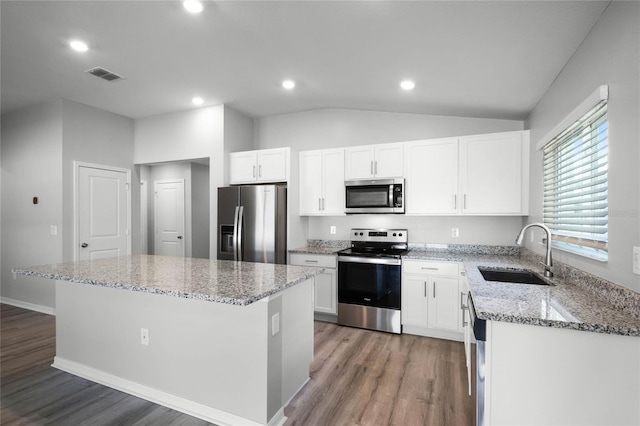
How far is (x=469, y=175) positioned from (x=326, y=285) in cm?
203

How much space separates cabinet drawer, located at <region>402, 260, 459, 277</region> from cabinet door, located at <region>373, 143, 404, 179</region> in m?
1.04

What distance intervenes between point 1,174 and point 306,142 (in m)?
4.51

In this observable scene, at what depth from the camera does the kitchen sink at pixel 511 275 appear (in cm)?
228

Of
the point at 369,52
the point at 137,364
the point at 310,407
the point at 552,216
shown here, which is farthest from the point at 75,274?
the point at 552,216

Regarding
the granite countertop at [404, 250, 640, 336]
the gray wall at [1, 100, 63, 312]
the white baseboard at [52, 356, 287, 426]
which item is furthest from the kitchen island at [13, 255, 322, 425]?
the gray wall at [1, 100, 63, 312]

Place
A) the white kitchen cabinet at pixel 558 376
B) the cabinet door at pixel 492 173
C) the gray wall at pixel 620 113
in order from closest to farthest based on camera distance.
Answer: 1. the white kitchen cabinet at pixel 558 376
2. the gray wall at pixel 620 113
3. the cabinet door at pixel 492 173

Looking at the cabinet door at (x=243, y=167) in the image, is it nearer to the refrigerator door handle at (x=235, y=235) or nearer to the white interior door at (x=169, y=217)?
the refrigerator door handle at (x=235, y=235)

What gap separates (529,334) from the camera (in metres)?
1.41

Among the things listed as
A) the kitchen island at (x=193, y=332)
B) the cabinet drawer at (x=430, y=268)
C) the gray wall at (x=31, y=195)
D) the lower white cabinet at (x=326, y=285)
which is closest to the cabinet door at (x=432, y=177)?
the cabinet drawer at (x=430, y=268)

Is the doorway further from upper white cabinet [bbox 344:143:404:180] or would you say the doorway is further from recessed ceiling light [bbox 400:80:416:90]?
recessed ceiling light [bbox 400:80:416:90]

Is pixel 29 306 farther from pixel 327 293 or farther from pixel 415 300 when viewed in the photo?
pixel 415 300

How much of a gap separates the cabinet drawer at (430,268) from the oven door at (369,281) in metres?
0.09

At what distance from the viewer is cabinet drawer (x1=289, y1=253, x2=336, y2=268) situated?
12.2 ft

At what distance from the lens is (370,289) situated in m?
3.50
